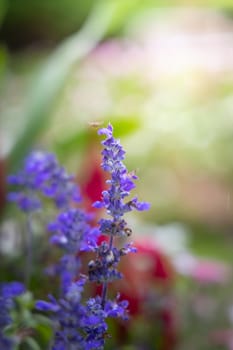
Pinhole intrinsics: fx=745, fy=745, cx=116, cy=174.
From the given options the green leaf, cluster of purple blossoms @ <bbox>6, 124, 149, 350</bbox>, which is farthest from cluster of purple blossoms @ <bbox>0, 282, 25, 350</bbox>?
the green leaf

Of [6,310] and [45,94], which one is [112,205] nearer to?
[6,310]

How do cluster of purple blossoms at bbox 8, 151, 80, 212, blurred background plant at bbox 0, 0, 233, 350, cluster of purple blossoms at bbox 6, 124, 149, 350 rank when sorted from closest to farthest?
1. cluster of purple blossoms at bbox 6, 124, 149, 350
2. cluster of purple blossoms at bbox 8, 151, 80, 212
3. blurred background plant at bbox 0, 0, 233, 350

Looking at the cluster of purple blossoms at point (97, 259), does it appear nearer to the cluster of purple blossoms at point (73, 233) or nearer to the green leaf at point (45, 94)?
the cluster of purple blossoms at point (73, 233)

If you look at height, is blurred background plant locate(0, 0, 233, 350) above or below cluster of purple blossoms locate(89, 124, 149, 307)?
above

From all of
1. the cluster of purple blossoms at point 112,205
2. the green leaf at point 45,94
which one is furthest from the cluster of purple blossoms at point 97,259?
the green leaf at point 45,94

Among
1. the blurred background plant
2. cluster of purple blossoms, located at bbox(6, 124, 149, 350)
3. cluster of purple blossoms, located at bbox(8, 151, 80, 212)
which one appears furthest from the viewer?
the blurred background plant

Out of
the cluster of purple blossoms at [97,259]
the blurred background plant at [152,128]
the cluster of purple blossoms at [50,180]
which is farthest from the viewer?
the blurred background plant at [152,128]

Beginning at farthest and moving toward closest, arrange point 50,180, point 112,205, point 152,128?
point 152,128
point 50,180
point 112,205

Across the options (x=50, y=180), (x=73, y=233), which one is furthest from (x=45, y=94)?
(x=73, y=233)

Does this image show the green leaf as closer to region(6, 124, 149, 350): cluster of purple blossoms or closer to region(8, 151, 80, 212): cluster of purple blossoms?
region(8, 151, 80, 212): cluster of purple blossoms
